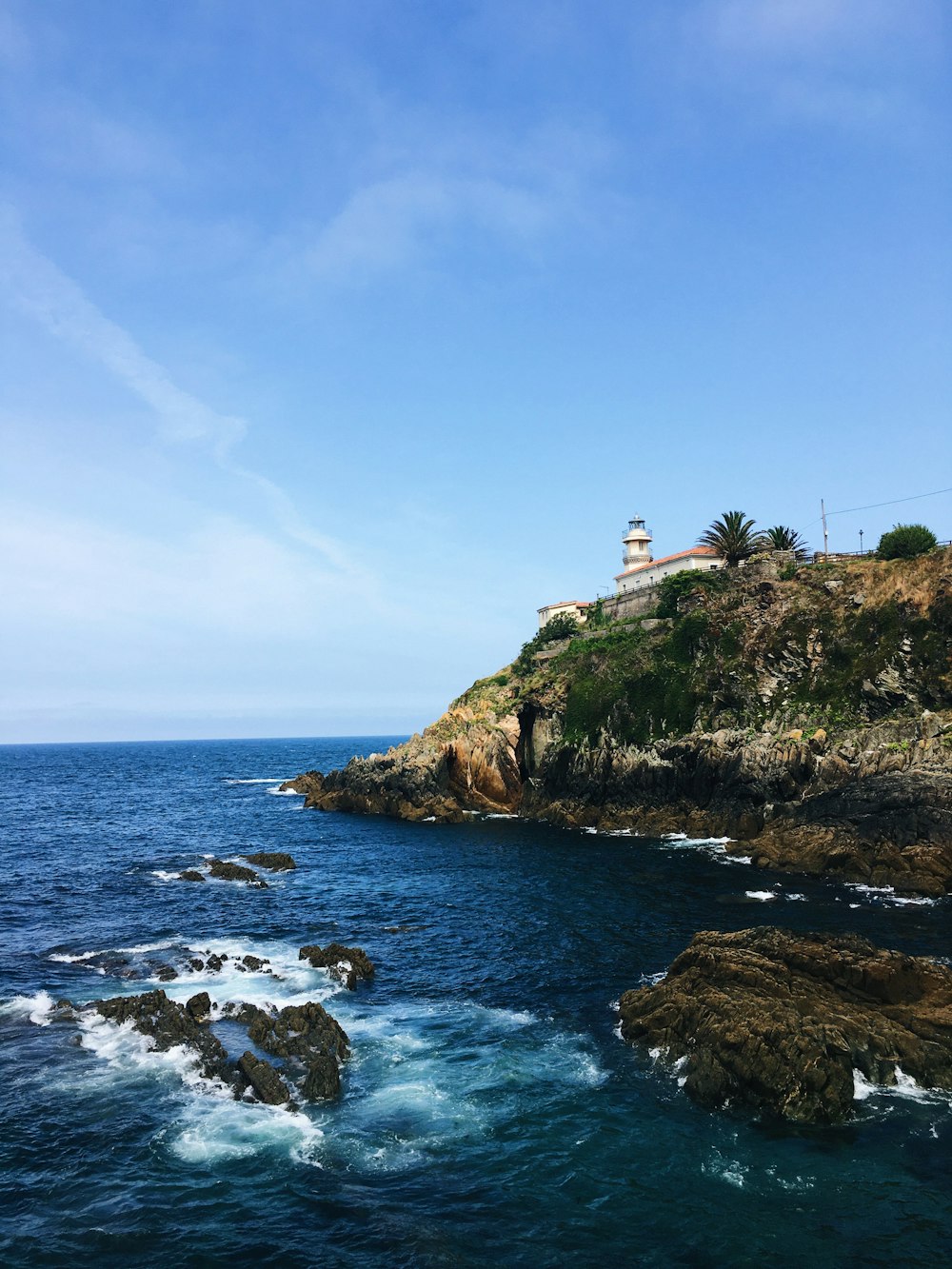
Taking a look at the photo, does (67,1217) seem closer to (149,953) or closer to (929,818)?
(149,953)

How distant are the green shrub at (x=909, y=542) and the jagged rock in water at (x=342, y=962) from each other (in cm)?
6954

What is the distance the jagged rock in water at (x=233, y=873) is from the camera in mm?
65188

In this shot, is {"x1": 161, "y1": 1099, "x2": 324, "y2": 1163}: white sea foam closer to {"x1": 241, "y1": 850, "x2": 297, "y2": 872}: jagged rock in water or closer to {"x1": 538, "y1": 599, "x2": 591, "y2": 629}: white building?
{"x1": 241, "y1": 850, "x2": 297, "y2": 872}: jagged rock in water

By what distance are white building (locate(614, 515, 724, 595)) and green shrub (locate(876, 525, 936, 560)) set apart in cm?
2460

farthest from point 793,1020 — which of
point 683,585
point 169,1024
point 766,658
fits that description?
point 683,585

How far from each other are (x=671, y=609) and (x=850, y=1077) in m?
79.0

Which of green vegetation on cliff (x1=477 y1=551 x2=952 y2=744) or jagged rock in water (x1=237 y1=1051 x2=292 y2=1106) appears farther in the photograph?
green vegetation on cliff (x1=477 y1=551 x2=952 y2=744)

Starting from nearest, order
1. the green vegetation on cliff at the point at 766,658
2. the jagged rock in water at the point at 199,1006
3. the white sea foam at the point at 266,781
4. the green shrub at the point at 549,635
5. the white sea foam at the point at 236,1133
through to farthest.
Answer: the white sea foam at the point at 236,1133 < the jagged rock in water at the point at 199,1006 < the green vegetation on cliff at the point at 766,658 < the green shrub at the point at 549,635 < the white sea foam at the point at 266,781

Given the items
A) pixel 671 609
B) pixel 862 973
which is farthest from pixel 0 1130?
pixel 671 609

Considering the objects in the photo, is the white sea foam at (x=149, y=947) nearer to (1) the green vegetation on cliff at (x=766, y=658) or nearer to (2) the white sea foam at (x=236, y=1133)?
(2) the white sea foam at (x=236, y=1133)

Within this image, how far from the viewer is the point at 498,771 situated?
97.2 metres

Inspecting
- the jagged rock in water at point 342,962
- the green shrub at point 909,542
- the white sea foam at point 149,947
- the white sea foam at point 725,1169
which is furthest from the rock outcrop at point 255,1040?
the green shrub at point 909,542

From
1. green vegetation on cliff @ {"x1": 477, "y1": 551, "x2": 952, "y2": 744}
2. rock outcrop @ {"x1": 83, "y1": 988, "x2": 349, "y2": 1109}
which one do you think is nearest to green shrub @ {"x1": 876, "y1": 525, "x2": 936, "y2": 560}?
green vegetation on cliff @ {"x1": 477, "y1": 551, "x2": 952, "y2": 744}

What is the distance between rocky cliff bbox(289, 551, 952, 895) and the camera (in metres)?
59.7
